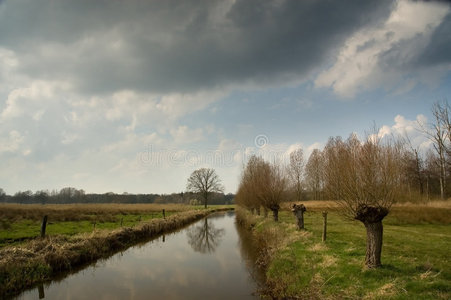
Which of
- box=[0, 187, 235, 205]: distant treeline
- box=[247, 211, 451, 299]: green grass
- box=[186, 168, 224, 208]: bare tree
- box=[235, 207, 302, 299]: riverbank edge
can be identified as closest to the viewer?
box=[247, 211, 451, 299]: green grass

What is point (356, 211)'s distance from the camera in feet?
29.3

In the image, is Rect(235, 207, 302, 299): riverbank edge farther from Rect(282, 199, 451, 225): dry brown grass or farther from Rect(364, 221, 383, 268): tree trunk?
Rect(282, 199, 451, 225): dry brown grass

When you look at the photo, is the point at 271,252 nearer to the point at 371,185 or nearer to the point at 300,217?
the point at 300,217

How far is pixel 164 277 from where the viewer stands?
12.9 metres

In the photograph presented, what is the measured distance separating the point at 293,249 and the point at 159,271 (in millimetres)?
7270

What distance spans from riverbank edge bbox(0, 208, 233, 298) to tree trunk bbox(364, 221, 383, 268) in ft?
43.0

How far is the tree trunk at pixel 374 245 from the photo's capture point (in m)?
8.58

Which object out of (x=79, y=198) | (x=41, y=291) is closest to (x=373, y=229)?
(x=41, y=291)

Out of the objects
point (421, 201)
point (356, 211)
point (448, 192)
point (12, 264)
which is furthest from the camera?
point (448, 192)

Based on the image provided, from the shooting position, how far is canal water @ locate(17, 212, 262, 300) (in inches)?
412

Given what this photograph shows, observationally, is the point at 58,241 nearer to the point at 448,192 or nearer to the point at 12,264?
the point at 12,264

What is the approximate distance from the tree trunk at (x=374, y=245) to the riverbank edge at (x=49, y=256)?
1310cm

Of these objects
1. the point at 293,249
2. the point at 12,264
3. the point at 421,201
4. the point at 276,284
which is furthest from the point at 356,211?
the point at 421,201

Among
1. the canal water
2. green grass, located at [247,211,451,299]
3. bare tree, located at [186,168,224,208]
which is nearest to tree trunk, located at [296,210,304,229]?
the canal water
